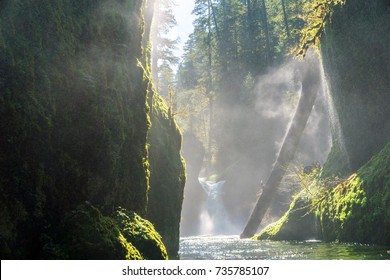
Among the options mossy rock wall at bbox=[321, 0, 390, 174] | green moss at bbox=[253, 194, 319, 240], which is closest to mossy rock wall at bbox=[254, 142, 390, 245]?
green moss at bbox=[253, 194, 319, 240]

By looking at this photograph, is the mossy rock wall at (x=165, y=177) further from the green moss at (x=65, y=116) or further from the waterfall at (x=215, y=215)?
the waterfall at (x=215, y=215)

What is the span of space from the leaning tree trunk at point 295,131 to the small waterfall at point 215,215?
18.0 m

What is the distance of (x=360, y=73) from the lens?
15953 mm

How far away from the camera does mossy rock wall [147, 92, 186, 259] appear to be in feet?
46.2

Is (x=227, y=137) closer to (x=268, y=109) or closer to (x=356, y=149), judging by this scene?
(x=268, y=109)

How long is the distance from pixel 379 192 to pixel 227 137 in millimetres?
39187

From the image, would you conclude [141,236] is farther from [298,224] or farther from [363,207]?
[298,224]

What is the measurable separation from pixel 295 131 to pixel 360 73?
8491mm

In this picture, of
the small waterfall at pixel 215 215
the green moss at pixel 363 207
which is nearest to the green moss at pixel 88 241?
the green moss at pixel 363 207

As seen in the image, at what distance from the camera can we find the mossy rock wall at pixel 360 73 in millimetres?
15133

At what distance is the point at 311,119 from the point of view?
41.8m

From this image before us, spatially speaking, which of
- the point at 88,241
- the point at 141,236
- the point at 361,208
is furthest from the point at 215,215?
the point at 88,241

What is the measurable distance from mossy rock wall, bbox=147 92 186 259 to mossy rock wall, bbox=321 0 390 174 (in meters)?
6.45

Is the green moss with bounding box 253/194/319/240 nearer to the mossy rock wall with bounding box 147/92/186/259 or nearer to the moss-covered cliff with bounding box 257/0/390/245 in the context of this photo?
the moss-covered cliff with bounding box 257/0/390/245
